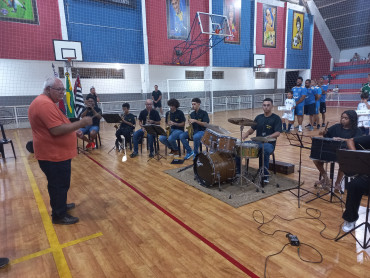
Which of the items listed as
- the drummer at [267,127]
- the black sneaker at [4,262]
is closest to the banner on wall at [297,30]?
the drummer at [267,127]

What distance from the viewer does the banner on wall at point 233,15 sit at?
16.1 m

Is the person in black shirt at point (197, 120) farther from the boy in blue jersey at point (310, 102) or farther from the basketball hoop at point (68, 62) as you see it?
the basketball hoop at point (68, 62)

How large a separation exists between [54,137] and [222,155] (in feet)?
8.69

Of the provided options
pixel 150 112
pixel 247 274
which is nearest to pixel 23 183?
pixel 150 112

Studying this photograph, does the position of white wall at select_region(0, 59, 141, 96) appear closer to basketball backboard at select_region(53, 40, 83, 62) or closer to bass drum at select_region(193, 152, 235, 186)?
basketball backboard at select_region(53, 40, 83, 62)

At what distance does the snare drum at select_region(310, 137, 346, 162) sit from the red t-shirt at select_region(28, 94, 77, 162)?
3476mm

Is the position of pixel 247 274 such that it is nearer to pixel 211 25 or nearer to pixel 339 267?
pixel 339 267

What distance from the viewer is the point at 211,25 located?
15.2m

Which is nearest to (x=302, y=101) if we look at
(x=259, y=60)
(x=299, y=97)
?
(x=299, y=97)

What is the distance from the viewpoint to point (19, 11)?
10.8 meters

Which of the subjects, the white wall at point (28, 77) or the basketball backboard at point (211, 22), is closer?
the white wall at point (28, 77)

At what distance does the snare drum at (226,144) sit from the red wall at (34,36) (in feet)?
36.0

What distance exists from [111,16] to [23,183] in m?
10.7

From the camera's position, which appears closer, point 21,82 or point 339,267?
point 339,267
